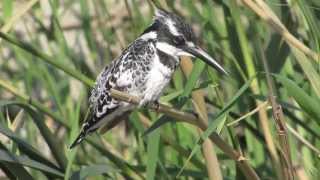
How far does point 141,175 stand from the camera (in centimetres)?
267

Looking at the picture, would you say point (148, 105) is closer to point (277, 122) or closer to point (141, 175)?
point (141, 175)

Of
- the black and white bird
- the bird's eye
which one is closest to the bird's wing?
the black and white bird

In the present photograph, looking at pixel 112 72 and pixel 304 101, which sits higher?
pixel 112 72

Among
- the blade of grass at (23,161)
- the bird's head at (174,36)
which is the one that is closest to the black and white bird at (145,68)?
the bird's head at (174,36)

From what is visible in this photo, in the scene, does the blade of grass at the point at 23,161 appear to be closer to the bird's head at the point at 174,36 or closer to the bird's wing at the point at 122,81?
the bird's wing at the point at 122,81

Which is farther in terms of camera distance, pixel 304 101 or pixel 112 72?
pixel 112 72

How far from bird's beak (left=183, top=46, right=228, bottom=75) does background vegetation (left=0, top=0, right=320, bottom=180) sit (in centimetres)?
3

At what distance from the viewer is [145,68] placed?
2639 mm

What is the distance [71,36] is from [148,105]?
8.95ft

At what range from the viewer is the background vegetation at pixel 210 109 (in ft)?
7.14

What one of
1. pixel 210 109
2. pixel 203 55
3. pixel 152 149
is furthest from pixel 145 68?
pixel 210 109

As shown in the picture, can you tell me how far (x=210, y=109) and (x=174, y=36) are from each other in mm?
1148

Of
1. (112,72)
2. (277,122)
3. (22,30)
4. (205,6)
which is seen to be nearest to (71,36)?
(22,30)

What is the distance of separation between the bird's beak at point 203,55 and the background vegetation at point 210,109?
26 mm
